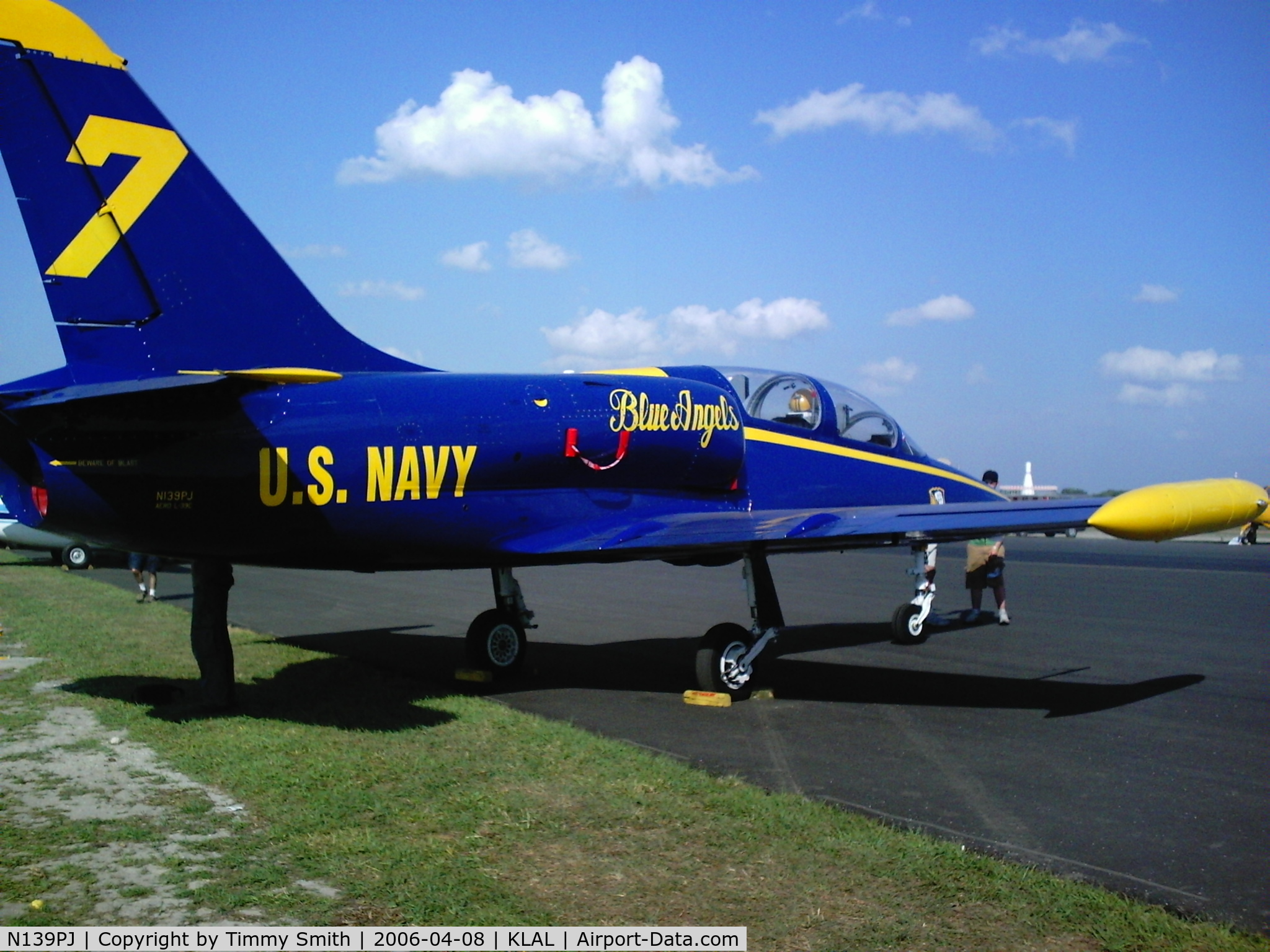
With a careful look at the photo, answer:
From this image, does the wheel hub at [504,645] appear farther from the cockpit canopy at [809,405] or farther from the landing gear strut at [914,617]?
the landing gear strut at [914,617]

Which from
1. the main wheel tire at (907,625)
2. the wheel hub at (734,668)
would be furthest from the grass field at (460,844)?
the main wheel tire at (907,625)

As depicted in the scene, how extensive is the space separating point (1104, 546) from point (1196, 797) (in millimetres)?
42015

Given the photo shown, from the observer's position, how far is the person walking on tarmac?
16.0m

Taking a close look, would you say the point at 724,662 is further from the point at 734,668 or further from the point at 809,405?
the point at 809,405

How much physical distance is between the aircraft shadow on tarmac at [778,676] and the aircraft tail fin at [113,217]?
15.1 ft

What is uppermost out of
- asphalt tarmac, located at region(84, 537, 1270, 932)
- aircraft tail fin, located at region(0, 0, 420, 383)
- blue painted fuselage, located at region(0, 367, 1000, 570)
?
aircraft tail fin, located at region(0, 0, 420, 383)

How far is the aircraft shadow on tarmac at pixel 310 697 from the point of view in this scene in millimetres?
9141

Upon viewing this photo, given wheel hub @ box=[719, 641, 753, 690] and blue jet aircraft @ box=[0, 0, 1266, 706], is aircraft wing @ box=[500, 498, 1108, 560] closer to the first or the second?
blue jet aircraft @ box=[0, 0, 1266, 706]

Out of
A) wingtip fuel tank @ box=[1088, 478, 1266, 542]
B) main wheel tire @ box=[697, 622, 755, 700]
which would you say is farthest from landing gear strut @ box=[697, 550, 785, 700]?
wingtip fuel tank @ box=[1088, 478, 1266, 542]

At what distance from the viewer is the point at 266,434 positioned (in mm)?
8430

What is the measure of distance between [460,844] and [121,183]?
601 cm

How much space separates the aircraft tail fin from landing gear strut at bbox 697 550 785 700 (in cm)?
484

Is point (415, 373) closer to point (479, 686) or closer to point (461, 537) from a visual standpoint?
point (461, 537)

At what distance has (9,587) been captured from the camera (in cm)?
2230
